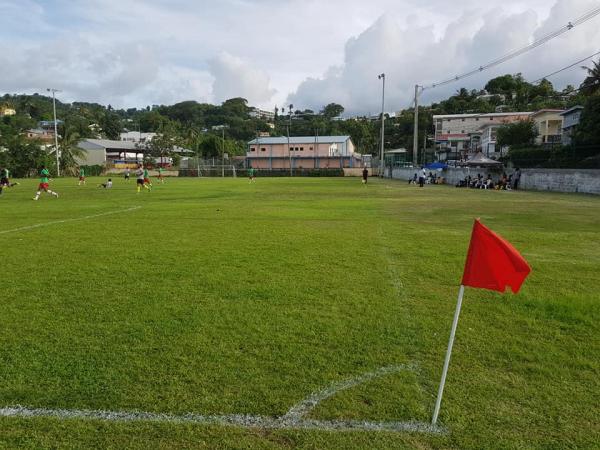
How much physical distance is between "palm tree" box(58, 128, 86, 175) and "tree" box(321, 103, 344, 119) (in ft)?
315

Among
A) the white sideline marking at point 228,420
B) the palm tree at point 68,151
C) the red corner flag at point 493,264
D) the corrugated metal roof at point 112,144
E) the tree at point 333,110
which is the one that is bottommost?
the white sideline marking at point 228,420

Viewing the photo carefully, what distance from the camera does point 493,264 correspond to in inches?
127

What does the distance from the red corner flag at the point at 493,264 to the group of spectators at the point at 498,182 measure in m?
32.3

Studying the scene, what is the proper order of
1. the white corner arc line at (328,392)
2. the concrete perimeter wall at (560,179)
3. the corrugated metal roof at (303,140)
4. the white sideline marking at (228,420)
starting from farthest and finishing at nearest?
the corrugated metal roof at (303,140) → the concrete perimeter wall at (560,179) → the white corner arc line at (328,392) → the white sideline marking at (228,420)

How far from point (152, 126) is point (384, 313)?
143125 mm

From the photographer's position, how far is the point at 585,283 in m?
6.99

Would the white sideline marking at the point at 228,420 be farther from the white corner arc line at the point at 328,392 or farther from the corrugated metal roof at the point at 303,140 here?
the corrugated metal roof at the point at 303,140

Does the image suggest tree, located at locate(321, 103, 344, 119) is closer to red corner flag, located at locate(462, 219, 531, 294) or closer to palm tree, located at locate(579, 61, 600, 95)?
palm tree, located at locate(579, 61, 600, 95)

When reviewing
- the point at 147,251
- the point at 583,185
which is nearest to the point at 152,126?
the point at 583,185

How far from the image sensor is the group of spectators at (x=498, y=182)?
33.3m

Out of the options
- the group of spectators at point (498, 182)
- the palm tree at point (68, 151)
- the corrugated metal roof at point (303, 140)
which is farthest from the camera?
the corrugated metal roof at point (303, 140)

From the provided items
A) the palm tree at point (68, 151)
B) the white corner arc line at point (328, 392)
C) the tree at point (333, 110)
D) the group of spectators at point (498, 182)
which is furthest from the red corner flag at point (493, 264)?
A: the tree at point (333, 110)

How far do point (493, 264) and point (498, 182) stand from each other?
33901 mm

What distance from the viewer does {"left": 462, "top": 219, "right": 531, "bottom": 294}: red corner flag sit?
122 inches
